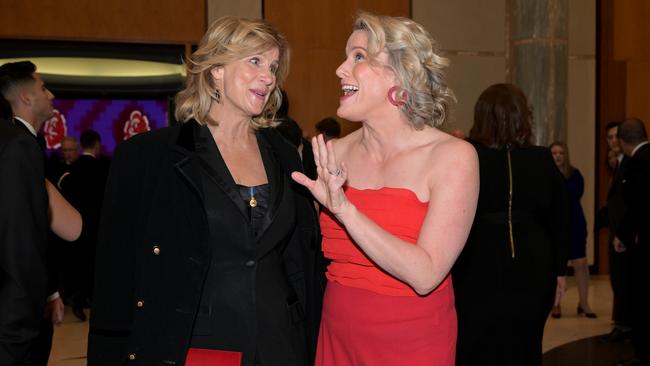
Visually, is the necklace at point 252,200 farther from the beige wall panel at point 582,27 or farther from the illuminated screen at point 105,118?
the beige wall panel at point 582,27

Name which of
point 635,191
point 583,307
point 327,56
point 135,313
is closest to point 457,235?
point 135,313

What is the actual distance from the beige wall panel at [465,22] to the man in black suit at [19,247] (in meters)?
8.46

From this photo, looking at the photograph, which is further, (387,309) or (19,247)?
(387,309)

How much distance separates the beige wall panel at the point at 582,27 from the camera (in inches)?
402

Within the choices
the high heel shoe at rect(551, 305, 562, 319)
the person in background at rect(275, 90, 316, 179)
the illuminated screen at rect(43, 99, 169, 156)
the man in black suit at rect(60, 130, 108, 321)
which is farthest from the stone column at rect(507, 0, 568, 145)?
the person in background at rect(275, 90, 316, 179)

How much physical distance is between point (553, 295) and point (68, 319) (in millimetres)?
5251

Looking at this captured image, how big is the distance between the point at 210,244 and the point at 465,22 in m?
8.41

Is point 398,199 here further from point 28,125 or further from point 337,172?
point 28,125

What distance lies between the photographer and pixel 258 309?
2324mm

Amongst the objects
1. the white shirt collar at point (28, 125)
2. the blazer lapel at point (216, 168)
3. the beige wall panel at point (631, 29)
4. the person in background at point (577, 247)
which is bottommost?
the person in background at point (577, 247)

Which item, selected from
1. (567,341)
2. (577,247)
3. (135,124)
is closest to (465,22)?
(577,247)

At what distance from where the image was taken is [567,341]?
653 cm

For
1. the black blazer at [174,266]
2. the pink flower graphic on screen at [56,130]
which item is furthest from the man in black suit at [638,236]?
the pink flower graphic on screen at [56,130]

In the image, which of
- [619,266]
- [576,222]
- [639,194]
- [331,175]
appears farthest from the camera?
[576,222]
